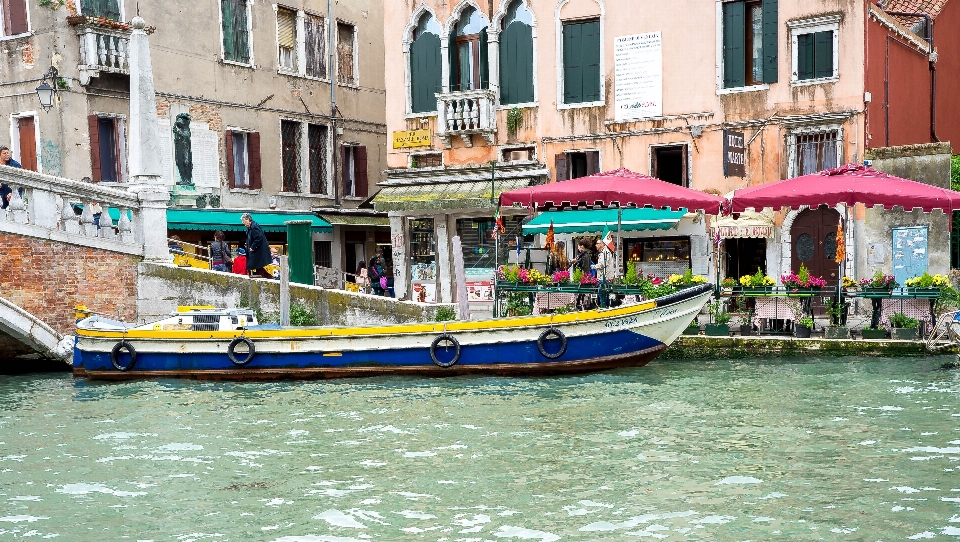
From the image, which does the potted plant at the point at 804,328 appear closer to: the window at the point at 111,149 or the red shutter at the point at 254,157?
the red shutter at the point at 254,157

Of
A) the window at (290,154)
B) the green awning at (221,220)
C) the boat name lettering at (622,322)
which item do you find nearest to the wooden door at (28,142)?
the green awning at (221,220)

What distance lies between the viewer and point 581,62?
20594 millimetres

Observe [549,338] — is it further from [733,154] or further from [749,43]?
[749,43]

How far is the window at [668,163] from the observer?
19984 mm

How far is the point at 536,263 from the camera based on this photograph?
18.2m

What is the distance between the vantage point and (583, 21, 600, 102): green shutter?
20.5 metres

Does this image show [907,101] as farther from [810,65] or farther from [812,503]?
[812,503]

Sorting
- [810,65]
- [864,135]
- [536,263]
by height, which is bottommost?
[536,263]

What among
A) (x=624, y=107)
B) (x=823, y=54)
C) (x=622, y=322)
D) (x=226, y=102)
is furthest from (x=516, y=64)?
(x=622, y=322)

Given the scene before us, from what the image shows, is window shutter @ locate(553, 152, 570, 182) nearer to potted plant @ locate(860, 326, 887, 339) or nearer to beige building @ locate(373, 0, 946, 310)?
beige building @ locate(373, 0, 946, 310)

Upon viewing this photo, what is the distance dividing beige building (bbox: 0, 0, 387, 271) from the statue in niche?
22 millimetres

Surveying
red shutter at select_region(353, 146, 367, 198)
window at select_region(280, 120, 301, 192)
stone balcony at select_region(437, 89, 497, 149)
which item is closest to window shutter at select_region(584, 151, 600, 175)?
stone balcony at select_region(437, 89, 497, 149)

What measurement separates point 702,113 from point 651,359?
693cm

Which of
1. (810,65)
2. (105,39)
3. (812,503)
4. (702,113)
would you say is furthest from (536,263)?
(812,503)
